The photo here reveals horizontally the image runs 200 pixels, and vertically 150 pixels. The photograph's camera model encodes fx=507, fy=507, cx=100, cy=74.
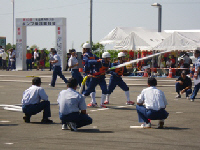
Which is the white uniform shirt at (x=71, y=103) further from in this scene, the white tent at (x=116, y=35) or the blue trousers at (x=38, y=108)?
the white tent at (x=116, y=35)

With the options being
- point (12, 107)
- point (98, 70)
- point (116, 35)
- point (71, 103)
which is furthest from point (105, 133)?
point (116, 35)

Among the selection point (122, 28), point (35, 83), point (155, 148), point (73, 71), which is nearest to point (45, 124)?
point (35, 83)

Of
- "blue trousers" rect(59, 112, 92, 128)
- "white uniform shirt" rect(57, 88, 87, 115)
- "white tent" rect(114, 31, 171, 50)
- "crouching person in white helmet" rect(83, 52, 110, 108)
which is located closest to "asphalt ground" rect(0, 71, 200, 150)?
"blue trousers" rect(59, 112, 92, 128)

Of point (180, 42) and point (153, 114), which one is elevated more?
point (180, 42)

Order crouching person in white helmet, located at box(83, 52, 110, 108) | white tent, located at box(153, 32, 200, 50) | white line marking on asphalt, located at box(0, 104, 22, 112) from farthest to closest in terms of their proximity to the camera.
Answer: white tent, located at box(153, 32, 200, 50) < crouching person in white helmet, located at box(83, 52, 110, 108) < white line marking on asphalt, located at box(0, 104, 22, 112)

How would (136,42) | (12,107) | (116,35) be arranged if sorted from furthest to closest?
(116,35) → (136,42) → (12,107)

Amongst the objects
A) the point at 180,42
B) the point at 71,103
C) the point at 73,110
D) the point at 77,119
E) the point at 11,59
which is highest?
the point at 180,42

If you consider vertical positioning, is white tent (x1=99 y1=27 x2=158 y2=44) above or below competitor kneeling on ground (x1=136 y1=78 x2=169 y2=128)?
above

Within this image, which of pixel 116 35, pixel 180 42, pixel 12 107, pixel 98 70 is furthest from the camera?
pixel 116 35

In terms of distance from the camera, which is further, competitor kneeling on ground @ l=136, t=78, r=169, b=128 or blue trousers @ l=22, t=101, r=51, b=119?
blue trousers @ l=22, t=101, r=51, b=119

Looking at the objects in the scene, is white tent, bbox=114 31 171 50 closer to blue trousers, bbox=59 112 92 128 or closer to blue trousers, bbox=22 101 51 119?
blue trousers, bbox=22 101 51 119

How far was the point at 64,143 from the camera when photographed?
9.02 metres

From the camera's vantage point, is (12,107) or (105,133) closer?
(105,133)

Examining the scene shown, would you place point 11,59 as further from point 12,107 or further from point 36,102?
point 36,102
